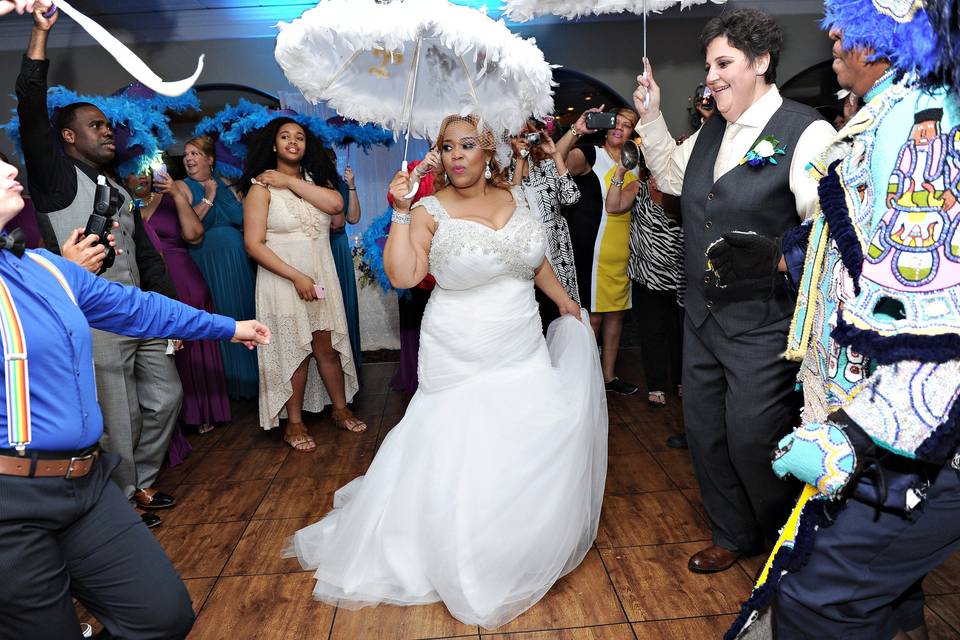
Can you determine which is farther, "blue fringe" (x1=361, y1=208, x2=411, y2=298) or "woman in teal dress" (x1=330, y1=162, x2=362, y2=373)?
"woman in teal dress" (x1=330, y1=162, x2=362, y2=373)

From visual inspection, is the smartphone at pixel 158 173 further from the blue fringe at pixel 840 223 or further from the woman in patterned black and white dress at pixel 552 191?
the blue fringe at pixel 840 223

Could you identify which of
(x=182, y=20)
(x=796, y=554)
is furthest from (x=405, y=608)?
(x=182, y=20)

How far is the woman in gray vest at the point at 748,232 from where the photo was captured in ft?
7.12

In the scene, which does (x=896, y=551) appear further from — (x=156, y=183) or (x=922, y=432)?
(x=156, y=183)

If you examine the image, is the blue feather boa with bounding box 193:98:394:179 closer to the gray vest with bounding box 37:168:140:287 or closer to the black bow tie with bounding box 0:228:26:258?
Answer: the gray vest with bounding box 37:168:140:287

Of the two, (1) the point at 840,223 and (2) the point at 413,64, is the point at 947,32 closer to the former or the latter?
(1) the point at 840,223

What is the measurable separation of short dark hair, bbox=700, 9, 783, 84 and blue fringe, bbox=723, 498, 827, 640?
137 centimetres

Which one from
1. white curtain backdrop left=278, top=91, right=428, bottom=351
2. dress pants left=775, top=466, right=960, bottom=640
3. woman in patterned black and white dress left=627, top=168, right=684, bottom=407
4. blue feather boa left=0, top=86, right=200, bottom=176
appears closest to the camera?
dress pants left=775, top=466, right=960, bottom=640

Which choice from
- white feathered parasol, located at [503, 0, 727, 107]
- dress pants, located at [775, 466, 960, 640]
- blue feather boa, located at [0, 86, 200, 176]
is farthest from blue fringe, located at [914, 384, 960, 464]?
blue feather boa, located at [0, 86, 200, 176]

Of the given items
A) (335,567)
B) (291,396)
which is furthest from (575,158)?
(335,567)

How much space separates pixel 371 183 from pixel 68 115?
370 centimetres

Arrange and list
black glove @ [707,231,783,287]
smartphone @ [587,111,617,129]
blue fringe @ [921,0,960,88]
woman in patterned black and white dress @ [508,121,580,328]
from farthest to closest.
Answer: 1. woman in patterned black and white dress @ [508,121,580,328]
2. smartphone @ [587,111,617,129]
3. black glove @ [707,231,783,287]
4. blue fringe @ [921,0,960,88]

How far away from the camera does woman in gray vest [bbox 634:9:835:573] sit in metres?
2.17

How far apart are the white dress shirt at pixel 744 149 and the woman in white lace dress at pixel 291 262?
2.04m
